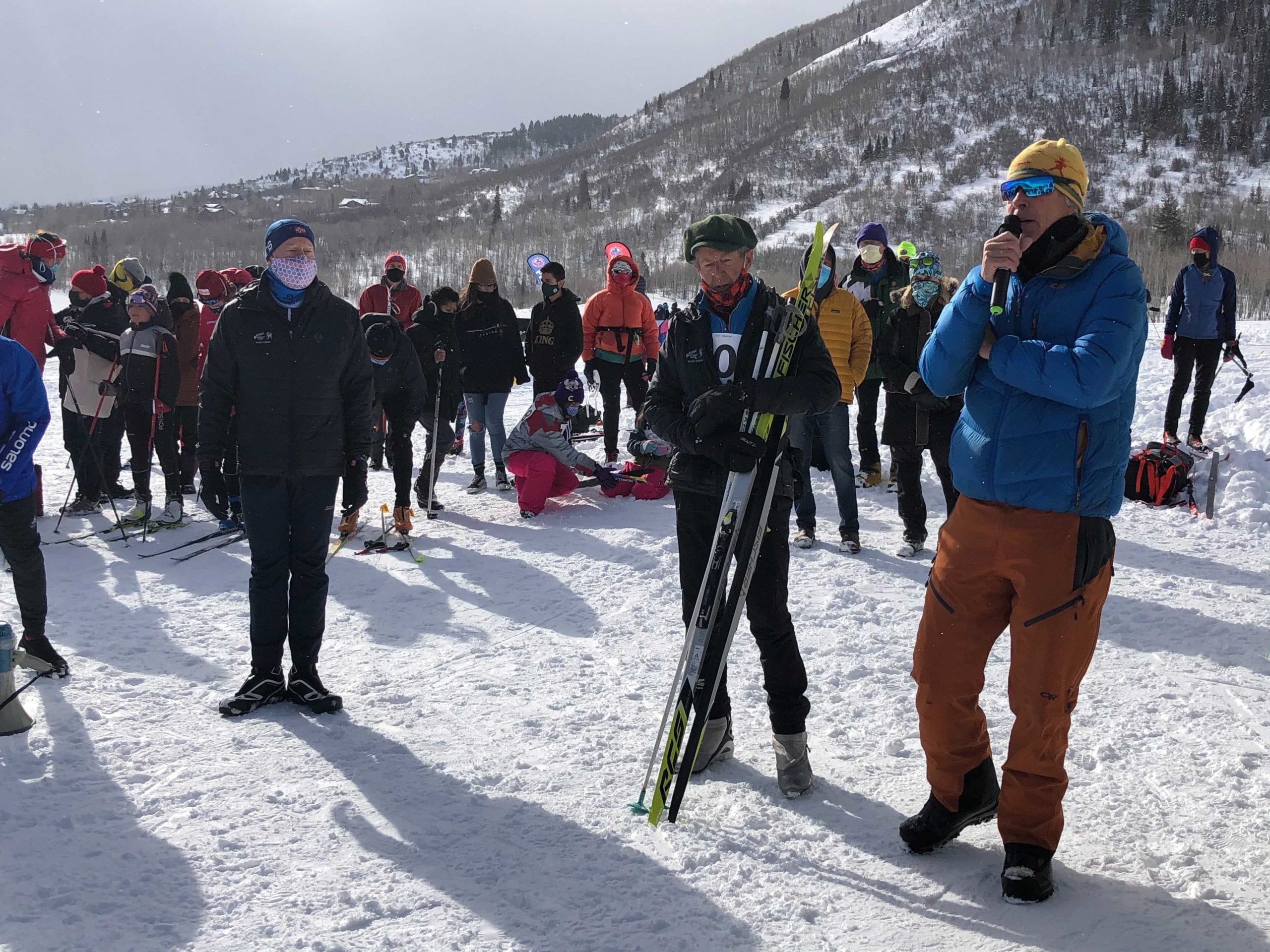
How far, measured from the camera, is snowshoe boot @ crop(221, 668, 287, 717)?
3994 mm

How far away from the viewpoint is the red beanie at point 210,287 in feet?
26.6

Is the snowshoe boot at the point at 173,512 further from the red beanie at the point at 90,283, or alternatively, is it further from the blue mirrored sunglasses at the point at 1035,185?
the blue mirrored sunglasses at the point at 1035,185

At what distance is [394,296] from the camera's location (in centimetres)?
927

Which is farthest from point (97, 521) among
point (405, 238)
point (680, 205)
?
point (405, 238)

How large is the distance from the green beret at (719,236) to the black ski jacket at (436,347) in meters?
5.51

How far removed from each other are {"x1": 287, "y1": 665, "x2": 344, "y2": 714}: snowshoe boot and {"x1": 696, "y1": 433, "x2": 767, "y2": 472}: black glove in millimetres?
2176

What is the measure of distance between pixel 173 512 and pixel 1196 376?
9723 mm

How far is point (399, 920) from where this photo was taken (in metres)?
2.61

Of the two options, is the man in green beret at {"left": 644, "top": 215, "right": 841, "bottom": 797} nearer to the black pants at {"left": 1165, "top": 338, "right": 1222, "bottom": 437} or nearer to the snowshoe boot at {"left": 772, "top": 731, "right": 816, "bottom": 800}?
the snowshoe boot at {"left": 772, "top": 731, "right": 816, "bottom": 800}

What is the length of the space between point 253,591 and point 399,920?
192cm

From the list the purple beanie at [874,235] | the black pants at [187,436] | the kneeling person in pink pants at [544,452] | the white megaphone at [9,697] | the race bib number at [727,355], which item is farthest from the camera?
the black pants at [187,436]

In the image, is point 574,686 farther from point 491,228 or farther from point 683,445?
point 491,228

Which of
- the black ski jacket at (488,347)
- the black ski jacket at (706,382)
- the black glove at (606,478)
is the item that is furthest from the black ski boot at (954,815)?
the black ski jacket at (488,347)

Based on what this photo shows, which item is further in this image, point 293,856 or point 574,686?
point 574,686
